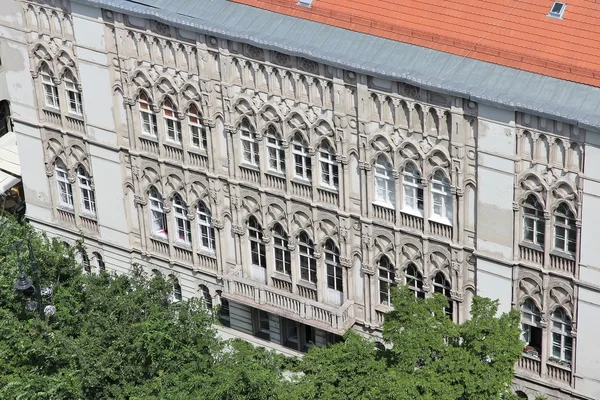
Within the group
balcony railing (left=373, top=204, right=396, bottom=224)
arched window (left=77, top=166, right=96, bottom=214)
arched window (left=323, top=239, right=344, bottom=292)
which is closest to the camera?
balcony railing (left=373, top=204, right=396, bottom=224)

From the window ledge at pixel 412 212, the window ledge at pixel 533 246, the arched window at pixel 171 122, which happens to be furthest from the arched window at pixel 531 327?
the arched window at pixel 171 122

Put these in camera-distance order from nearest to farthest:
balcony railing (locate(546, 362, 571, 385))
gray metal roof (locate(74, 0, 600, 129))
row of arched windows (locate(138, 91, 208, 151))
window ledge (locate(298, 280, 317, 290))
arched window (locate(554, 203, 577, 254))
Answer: gray metal roof (locate(74, 0, 600, 129)), arched window (locate(554, 203, 577, 254)), balcony railing (locate(546, 362, 571, 385)), window ledge (locate(298, 280, 317, 290)), row of arched windows (locate(138, 91, 208, 151))

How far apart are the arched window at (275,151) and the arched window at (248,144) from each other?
0.74 m

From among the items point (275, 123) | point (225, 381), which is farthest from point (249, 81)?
point (225, 381)

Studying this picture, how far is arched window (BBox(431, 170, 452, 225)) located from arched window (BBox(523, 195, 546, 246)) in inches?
147

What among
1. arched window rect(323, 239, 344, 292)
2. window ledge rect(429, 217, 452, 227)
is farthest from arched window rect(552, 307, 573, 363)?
arched window rect(323, 239, 344, 292)

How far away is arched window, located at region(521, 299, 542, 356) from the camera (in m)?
78.4

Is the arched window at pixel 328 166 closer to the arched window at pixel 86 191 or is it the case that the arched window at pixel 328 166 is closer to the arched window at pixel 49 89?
the arched window at pixel 86 191

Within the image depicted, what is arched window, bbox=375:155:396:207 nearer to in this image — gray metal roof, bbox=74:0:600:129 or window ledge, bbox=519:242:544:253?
gray metal roof, bbox=74:0:600:129

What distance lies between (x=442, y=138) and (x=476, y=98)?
333 centimetres

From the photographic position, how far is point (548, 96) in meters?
73.7

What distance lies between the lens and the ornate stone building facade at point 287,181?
76.7m

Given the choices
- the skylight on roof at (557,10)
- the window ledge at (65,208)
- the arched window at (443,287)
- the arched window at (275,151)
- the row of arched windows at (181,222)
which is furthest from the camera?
the window ledge at (65,208)

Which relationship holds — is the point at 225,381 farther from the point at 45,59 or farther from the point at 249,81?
the point at 45,59
